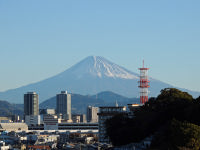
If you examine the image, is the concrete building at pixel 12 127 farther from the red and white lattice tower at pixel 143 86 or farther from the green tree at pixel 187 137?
the green tree at pixel 187 137

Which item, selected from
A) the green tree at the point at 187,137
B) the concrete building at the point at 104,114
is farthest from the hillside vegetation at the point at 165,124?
the concrete building at the point at 104,114

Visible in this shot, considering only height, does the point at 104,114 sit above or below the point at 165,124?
above

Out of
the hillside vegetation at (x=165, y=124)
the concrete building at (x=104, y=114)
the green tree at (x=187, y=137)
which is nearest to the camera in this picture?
the green tree at (x=187, y=137)

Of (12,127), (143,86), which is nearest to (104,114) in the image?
(143,86)

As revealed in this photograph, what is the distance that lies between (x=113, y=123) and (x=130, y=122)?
83.2 inches

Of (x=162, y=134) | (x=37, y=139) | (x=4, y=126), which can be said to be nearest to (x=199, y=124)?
(x=162, y=134)

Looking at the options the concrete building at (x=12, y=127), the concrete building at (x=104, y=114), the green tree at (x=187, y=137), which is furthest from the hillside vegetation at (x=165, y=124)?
the concrete building at (x=12, y=127)

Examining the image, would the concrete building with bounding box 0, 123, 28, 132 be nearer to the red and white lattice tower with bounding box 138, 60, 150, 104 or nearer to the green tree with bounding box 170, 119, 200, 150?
the red and white lattice tower with bounding box 138, 60, 150, 104

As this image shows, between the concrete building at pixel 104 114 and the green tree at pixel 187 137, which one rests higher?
the concrete building at pixel 104 114

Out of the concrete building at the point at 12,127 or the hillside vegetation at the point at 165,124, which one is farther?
the concrete building at the point at 12,127

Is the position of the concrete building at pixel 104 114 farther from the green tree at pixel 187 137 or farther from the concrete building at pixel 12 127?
the concrete building at pixel 12 127

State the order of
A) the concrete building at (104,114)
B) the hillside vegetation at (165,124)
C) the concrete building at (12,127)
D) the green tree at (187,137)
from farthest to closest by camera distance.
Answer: the concrete building at (12,127)
the concrete building at (104,114)
the hillside vegetation at (165,124)
the green tree at (187,137)

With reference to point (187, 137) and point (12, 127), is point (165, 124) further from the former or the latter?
point (12, 127)

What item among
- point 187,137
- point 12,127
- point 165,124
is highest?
point 12,127
